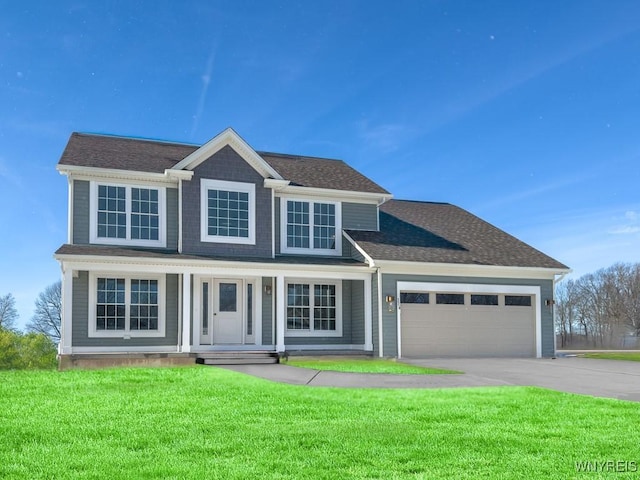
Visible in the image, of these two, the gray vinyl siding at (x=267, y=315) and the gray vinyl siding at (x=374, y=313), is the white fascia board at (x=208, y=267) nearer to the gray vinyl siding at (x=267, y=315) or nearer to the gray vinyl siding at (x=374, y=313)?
the gray vinyl siding at (x=374, y=313)

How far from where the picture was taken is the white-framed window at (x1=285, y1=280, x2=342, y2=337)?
21.7m

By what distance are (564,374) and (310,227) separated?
9.51 meters

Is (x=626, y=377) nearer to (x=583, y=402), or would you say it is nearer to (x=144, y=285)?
(x=583, y=402)

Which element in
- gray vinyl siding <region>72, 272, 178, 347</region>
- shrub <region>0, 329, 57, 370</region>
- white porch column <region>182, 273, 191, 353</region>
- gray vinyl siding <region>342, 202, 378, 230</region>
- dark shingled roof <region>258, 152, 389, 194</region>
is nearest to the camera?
white porch column <region>182, 273, 191, 353</region>

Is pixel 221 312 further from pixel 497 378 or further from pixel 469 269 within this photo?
pixel 497 378

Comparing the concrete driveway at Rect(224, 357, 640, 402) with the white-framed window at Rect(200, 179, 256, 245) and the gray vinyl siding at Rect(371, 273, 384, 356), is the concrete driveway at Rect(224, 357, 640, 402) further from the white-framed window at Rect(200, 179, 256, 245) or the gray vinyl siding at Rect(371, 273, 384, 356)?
the white-framed window at Rect(200, 179, 256, 245)

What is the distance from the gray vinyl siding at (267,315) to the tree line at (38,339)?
27.0 meters

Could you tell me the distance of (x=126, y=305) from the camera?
19.8m

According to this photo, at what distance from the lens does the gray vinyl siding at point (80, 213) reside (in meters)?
19.8

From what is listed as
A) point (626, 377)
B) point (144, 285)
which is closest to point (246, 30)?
point (144, 285)

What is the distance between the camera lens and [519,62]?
863 inches

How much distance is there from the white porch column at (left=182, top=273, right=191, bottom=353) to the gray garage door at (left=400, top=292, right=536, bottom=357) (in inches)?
260

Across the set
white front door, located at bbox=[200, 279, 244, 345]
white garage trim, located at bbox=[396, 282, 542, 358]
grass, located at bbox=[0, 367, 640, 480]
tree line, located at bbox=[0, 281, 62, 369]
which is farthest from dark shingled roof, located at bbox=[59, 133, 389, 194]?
tree line, located at bbox=[0, 281, 62, 369]

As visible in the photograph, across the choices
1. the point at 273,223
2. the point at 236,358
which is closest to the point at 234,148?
the point at 273,223
